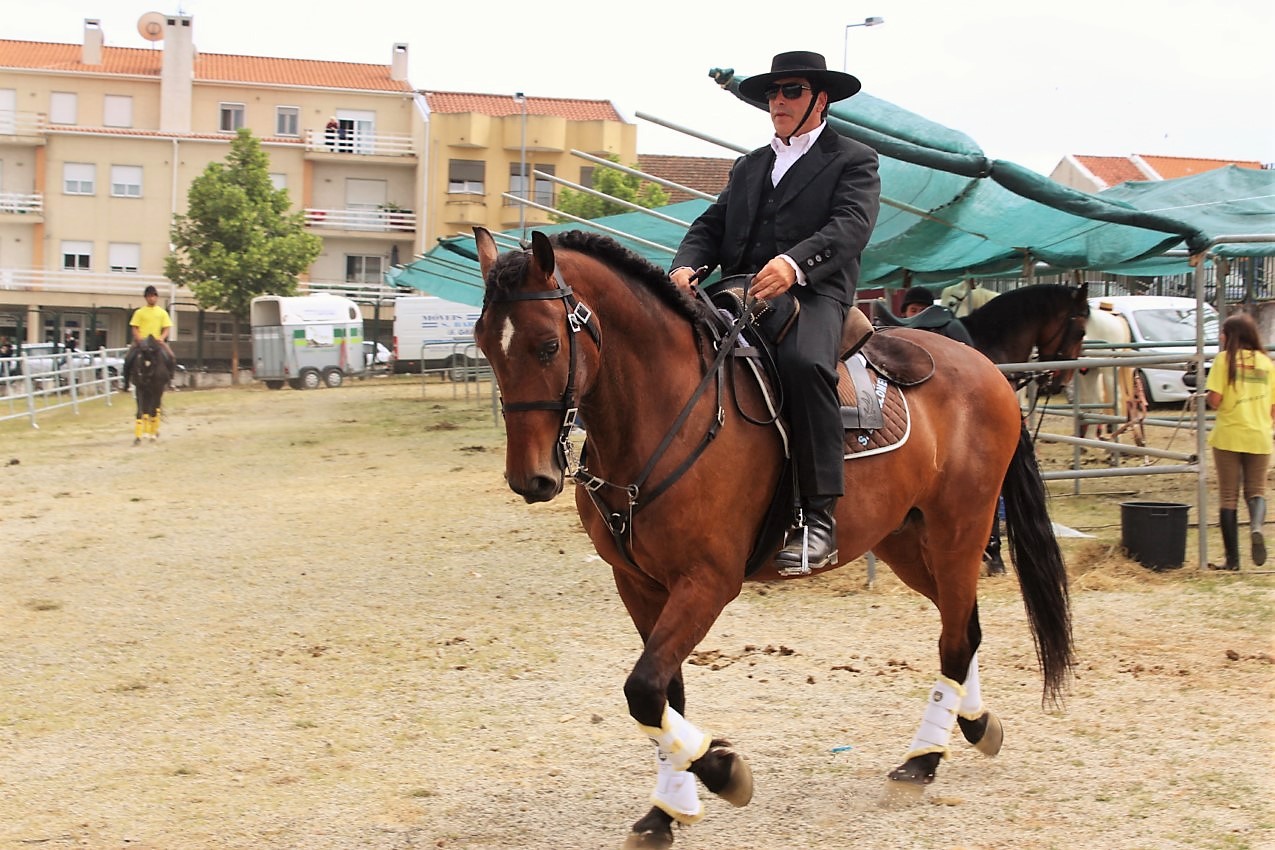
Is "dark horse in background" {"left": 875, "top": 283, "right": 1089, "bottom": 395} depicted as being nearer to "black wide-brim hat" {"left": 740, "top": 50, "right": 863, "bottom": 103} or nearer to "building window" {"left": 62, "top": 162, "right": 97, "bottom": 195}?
"black wide-brim hat" {"left": 740, "top": 50, "right": 863, "bottom": 103}

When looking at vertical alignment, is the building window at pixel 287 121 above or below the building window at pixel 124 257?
above

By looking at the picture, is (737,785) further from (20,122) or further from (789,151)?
(20,122)

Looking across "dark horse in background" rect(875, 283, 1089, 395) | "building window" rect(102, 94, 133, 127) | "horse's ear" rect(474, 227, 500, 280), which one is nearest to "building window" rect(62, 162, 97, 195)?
"building window" rect(102, 94, 133, 127)

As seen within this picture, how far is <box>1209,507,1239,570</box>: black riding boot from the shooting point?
29.6ft

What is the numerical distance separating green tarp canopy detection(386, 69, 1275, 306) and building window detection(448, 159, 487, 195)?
45142 millimetres

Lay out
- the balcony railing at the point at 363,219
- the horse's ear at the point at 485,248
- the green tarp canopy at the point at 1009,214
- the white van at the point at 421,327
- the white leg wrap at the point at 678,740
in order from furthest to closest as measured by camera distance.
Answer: the balcony railing at the point at 363,219
the white van at the point at 421,327
the green tarp canopy at the point at 1009,214
the white leg wrap at the point at 678,740
the horse's ear at the point at 485,248

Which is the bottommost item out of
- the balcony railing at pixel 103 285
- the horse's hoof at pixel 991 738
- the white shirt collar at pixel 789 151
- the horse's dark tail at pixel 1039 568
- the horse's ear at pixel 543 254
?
the horse's hoof at pixel 991 738

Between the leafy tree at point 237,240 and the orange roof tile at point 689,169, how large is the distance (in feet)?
56.3

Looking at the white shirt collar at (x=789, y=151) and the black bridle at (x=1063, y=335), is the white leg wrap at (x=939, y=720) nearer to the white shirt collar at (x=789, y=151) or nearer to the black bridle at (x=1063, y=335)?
the white shirt collar at (x=789, y=151)

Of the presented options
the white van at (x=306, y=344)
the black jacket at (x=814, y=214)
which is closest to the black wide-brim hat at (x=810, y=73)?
the black jacket at (x=814, y=214)

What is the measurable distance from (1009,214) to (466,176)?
48.6m

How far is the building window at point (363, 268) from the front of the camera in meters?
56.7

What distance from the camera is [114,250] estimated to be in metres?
53.8

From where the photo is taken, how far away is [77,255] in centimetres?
5375
